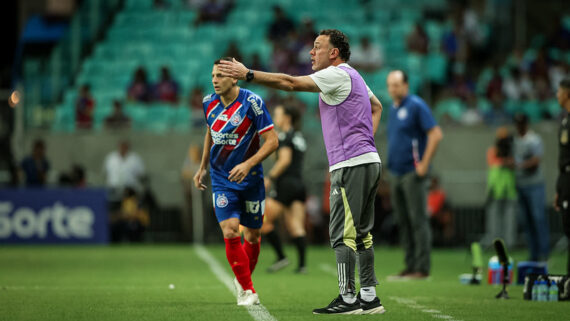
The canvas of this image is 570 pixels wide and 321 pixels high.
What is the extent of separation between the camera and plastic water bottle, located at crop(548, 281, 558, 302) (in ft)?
32.2

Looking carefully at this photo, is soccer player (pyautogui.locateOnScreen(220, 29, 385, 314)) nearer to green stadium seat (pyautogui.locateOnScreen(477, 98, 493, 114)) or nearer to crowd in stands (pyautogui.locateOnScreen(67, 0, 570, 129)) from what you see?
crowd in stands (pyautogui.locateOnScreen(67, 0, 570, 129))

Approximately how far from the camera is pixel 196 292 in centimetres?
1035

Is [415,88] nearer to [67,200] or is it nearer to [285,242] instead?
[285,242]

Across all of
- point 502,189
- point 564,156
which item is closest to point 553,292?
point 564,156

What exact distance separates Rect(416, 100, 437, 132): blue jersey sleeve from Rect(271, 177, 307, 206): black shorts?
2.29 metres

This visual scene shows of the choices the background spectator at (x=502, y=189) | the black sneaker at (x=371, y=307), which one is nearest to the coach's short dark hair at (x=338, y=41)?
the black sneaker at (x=371, y=307)

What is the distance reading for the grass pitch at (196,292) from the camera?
27.2 feet

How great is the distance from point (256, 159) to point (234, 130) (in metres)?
0.41

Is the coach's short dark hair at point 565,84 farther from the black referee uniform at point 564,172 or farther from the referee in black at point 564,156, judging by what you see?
the black referee uniform at point 564,172

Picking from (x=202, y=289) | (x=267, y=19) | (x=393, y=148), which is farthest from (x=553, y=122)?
(x=202, y=289)

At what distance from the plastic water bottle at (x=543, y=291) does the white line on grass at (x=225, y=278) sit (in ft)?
9.55

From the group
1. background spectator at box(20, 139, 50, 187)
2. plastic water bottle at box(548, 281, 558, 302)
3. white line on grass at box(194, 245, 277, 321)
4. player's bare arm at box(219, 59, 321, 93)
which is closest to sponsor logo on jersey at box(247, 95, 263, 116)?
player's bare arm at box(219, 59, 321, 93)

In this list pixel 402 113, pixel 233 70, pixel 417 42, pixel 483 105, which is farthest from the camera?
pixel 417 42

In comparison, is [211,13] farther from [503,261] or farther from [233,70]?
[233,70]
